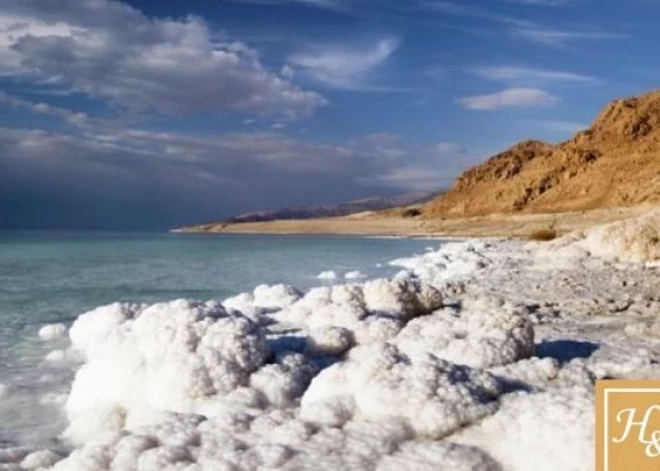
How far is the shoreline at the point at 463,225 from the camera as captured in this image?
85.9m

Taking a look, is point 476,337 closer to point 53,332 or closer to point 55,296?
point 53,332

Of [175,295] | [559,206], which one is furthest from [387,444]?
[559,206]

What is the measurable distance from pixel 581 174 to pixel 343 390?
→ 438ft

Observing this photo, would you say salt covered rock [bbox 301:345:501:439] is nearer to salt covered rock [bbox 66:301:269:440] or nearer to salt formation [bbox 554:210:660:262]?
salt covered rock [bbox 66:301:269:440]

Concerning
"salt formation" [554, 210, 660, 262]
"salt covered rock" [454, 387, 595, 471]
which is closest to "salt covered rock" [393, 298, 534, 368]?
"salt covered rock" [454, 387, 595, 471]

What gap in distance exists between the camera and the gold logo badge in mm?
4184

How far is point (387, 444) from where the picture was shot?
555 cm

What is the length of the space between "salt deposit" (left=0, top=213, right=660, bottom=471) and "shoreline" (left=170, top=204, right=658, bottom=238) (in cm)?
6444

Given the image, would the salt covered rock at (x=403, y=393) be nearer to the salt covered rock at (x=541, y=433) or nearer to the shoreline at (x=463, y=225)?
the salt covered rock at (x=541, y=433)

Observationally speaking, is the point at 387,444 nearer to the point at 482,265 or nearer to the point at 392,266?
the point at 482,265

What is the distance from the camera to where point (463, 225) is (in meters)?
118

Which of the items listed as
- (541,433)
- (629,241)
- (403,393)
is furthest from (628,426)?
(629,241)

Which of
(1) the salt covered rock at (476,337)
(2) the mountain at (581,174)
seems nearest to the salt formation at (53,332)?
(1) the salt covered rock at (476,337)

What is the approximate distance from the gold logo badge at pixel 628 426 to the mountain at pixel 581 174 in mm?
99628
